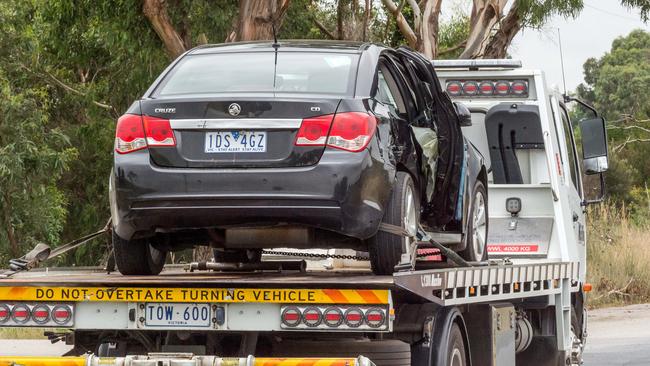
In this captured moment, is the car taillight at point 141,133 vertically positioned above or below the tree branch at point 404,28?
below

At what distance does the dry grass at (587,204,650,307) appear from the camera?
22.0 metres

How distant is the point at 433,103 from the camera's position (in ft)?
29.5

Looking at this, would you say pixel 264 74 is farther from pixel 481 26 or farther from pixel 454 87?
pixel 481 26

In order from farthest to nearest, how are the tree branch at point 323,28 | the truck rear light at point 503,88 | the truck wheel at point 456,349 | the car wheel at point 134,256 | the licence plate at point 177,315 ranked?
the tree branch at point 323,28, the truck rear light at point 503,88, the car wheel at point 134,256, the truck wheel at point 456,349, the licence plate at point 177,315

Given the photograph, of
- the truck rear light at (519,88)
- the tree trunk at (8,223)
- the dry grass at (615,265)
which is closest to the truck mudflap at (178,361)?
the truck rear light at (519,88)

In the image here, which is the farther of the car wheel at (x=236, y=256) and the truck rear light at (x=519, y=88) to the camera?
the truck rear light at (x=519, y=88)

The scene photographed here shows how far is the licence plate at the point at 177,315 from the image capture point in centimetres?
685

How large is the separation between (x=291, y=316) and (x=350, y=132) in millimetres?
1094

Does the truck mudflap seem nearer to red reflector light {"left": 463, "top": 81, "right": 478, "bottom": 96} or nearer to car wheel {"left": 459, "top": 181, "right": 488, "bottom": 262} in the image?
car wheel {"left": 459, "top": 181, "right": 488, "bottom": 262}

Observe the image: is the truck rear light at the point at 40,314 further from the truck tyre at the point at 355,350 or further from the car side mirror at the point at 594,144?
the car side mirror at the point at 594,144

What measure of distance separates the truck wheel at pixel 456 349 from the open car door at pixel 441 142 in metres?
1.11

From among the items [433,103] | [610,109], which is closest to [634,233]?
[433,103]

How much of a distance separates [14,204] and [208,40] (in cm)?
479

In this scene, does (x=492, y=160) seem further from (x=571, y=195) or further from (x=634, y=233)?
(x=634, y=233)
